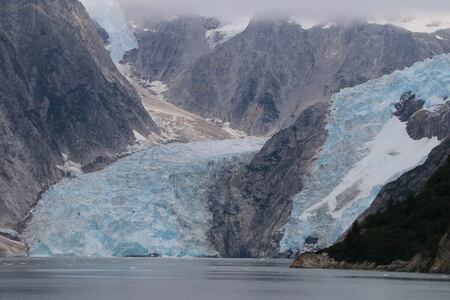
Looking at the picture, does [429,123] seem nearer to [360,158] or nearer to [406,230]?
[360,158]

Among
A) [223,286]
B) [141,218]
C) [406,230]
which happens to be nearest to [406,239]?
[406,230]

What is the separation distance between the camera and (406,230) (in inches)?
4427

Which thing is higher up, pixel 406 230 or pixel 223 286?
pixel 406 230

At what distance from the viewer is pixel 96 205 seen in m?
188

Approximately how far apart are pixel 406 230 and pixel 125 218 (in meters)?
79.4

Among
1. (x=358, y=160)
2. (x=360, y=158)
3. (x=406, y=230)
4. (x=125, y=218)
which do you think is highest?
(x=406, y=230)

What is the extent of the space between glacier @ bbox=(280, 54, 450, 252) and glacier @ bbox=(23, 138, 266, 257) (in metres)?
17.9

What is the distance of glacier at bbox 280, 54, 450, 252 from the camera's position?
584 ft

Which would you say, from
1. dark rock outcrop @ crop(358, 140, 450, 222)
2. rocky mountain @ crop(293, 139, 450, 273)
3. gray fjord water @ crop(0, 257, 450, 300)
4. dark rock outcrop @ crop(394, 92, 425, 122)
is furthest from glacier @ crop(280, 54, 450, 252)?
gray fjord water @ crop(0, 257, 450, 300)

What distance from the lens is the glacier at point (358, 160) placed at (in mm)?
178125

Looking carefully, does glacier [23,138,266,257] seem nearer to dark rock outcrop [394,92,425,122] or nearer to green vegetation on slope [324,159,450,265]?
dark rock outcrop [394,92,425,122]

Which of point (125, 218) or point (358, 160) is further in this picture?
point (358, 160)

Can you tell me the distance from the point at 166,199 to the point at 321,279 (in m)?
92.2

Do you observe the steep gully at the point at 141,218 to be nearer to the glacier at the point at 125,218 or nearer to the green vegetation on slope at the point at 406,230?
the glacier at the point at 125,218
